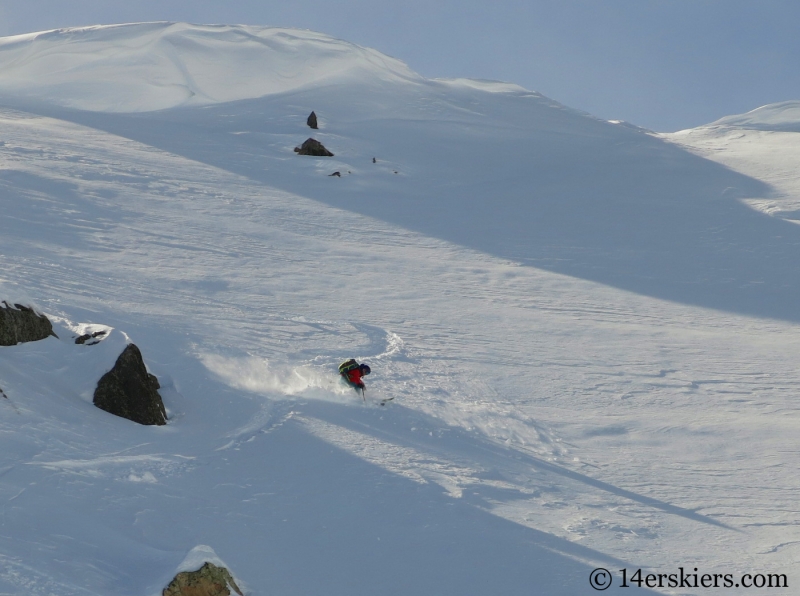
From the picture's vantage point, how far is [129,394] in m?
6.98

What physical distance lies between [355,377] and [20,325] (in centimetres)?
341

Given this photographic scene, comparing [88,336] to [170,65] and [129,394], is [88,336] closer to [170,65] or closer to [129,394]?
[129,394]

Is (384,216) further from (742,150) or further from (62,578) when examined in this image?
(742,150)

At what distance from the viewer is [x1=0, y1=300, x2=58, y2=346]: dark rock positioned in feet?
23.5

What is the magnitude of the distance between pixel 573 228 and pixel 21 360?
12685 millimetres

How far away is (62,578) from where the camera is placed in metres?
4.16

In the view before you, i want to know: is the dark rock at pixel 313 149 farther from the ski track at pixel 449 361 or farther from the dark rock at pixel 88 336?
the dark rock at pixel 88 336

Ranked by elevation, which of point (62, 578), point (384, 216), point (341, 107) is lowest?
point (62, 578)

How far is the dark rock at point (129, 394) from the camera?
692 cm

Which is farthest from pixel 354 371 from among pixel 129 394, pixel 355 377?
pixel 129 394

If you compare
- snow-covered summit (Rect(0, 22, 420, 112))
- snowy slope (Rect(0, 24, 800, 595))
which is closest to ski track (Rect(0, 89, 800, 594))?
snowy slope (Rect(0, 24, 800, 595))

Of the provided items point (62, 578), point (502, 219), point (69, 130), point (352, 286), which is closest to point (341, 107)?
point (69, 130)

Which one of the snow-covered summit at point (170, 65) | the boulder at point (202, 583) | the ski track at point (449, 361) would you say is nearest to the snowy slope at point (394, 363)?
the ski track at point (449, 361)

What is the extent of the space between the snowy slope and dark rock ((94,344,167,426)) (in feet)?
0.61
